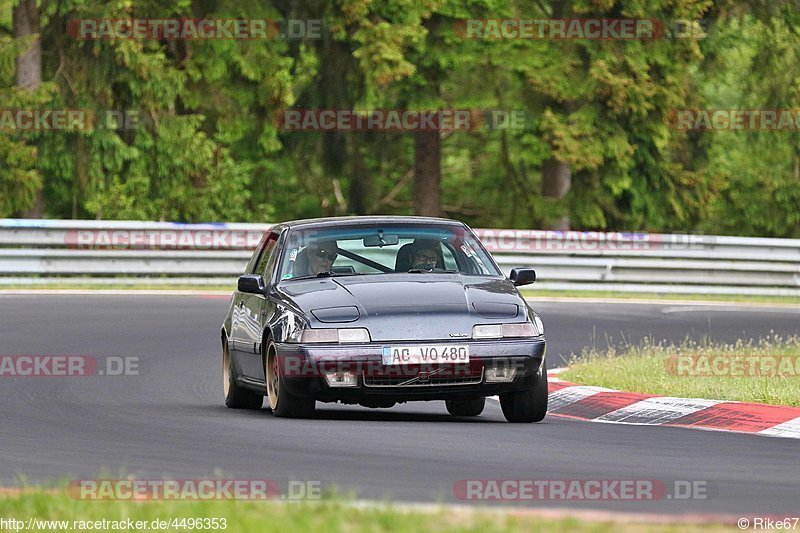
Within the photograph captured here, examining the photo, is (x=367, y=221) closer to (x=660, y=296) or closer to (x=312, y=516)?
(x=312, y=516)

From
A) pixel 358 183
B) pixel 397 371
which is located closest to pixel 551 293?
pixel 358 183

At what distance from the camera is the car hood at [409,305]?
11.4 metres

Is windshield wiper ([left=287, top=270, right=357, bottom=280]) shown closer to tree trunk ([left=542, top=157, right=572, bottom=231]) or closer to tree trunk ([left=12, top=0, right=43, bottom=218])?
tree trunk ([left=12, top=0, right=43, bottom=218])

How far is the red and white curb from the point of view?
38.8 ft

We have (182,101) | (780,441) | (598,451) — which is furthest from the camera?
(182,101)

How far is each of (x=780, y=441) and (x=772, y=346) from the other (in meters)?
6.94

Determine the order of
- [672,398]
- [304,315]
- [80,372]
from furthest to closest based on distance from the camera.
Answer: [80,372] → [672,398] → [304,315]

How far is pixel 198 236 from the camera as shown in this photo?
1060 inches

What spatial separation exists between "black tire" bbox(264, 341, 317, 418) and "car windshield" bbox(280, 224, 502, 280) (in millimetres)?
934

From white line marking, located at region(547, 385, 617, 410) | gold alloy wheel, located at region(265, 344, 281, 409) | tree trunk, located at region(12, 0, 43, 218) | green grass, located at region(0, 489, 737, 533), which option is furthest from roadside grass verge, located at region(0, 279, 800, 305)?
green grass, located at region(0, 489, 737, 533)

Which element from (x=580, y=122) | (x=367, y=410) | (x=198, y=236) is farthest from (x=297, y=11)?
(x=367, y=410)

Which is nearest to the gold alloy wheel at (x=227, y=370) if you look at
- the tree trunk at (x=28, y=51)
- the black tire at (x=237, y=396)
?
the black tire at (x=237, y=396)

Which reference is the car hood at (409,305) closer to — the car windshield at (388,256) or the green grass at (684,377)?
the car windshield at (388,256)

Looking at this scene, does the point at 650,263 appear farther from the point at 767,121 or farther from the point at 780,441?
the point at 780,441
